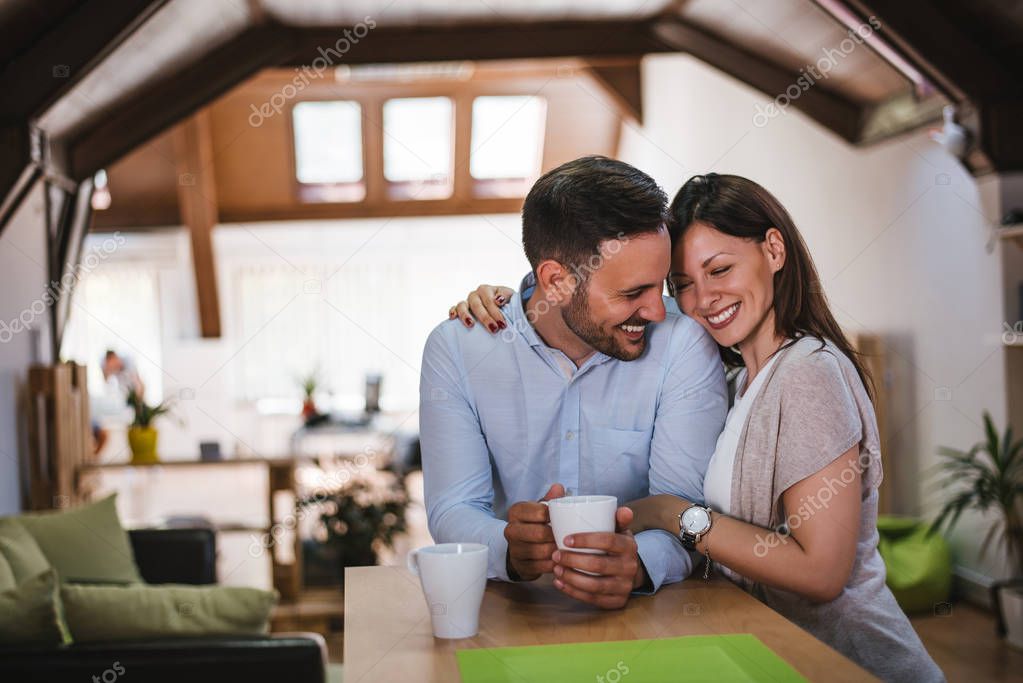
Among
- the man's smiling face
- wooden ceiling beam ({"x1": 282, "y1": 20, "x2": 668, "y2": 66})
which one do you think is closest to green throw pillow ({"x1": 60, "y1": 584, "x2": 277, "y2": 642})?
the man's smiling face

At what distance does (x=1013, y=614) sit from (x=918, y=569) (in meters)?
0.56

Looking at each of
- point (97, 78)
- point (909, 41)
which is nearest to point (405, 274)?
point (97, 78)

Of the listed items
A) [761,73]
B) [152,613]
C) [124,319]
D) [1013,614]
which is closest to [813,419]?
[152,613]

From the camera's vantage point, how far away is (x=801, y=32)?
4.81 m

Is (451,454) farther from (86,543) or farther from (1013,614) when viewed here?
(1013,614)

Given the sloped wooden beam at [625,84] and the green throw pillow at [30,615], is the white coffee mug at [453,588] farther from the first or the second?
the sloped wooden beam at [625,84]

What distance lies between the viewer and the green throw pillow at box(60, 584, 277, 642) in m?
2.29

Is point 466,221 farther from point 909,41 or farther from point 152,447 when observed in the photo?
point 909,41

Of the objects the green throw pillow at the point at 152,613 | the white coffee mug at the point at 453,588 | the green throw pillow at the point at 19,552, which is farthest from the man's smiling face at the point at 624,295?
the green throw pillow at the point at 19,552

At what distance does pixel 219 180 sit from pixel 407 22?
164 inches

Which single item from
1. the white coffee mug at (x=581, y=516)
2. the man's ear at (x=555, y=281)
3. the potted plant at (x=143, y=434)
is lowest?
the potted plant at (x=143, y=434)

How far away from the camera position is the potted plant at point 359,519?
4664 millimetres

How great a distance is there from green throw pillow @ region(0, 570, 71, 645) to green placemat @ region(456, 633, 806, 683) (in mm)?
1527

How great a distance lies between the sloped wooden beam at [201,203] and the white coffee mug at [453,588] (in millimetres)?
7249
